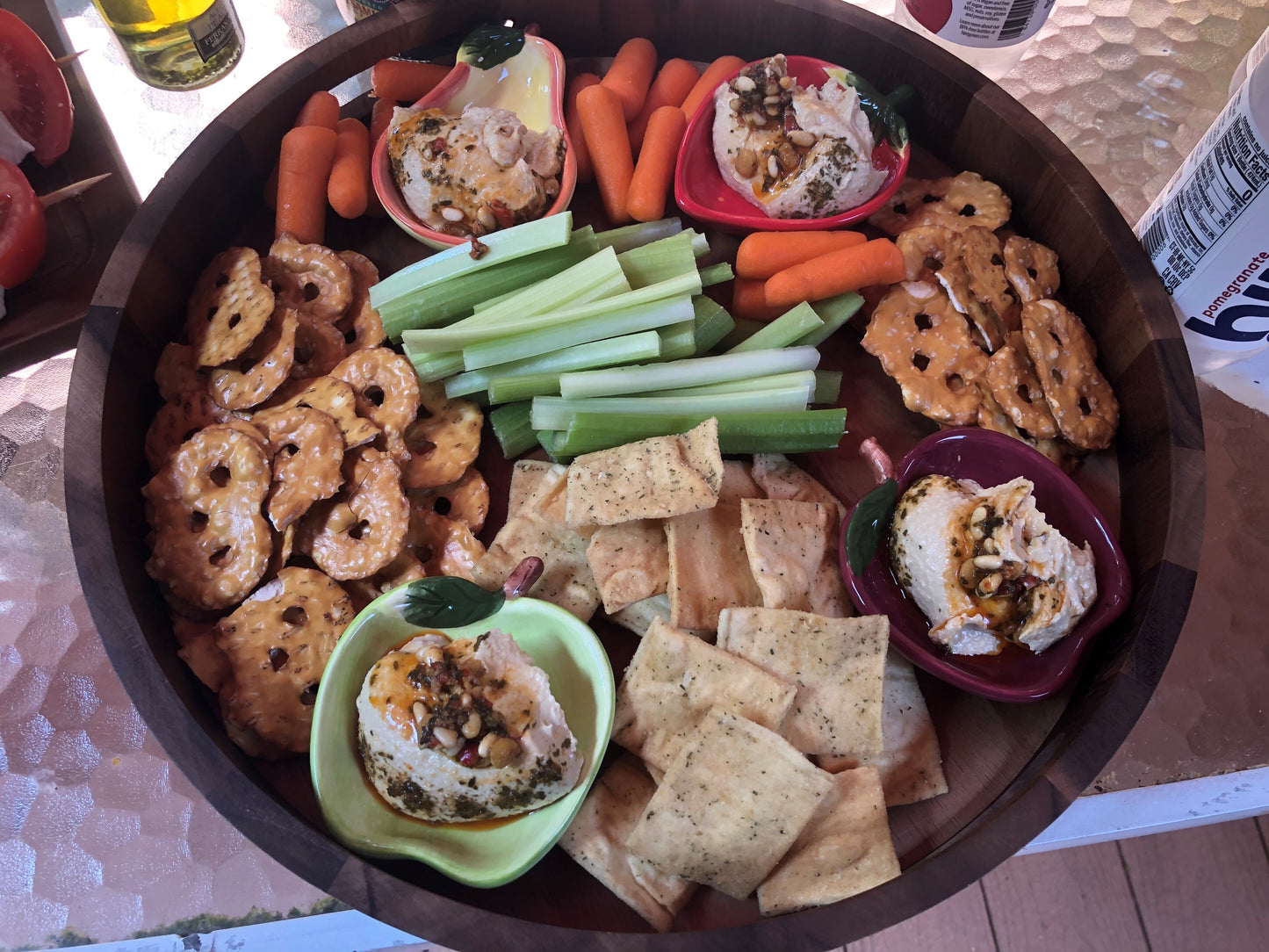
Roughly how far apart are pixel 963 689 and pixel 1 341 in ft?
7.83

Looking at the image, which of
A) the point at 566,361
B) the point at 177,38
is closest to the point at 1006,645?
the point at 566,361

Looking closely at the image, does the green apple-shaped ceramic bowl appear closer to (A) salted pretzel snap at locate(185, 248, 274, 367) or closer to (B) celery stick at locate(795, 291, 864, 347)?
(A) salted pretzel snap at locate(185, 248, 274, 367)

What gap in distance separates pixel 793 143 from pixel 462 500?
1.18 m

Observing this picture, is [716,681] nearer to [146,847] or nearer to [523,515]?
[523,515]

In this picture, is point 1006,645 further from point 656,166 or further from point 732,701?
point 656,166

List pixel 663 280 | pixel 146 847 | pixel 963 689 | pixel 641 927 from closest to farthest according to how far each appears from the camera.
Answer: pixel 641 927 → pixel 963 689 → pixel 146 847 → pixel 663 280

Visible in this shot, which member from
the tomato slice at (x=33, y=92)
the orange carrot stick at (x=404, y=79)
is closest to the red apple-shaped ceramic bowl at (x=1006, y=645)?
the orange carrot stick at (x=404, y=79)

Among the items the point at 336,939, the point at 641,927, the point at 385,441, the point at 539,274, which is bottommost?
the point at 336,939

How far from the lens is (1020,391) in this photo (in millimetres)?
1938

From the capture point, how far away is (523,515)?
1.86 m

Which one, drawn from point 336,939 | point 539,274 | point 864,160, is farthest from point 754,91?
point 336,939

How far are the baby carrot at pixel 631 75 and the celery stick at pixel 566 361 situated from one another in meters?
0.75

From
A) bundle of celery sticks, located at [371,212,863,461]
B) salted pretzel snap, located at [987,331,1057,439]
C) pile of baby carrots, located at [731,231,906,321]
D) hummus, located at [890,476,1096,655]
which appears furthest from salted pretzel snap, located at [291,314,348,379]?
salted pretzel snap, located at [987,331,1057,439]

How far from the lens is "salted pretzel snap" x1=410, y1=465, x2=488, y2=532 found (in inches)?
76.4
